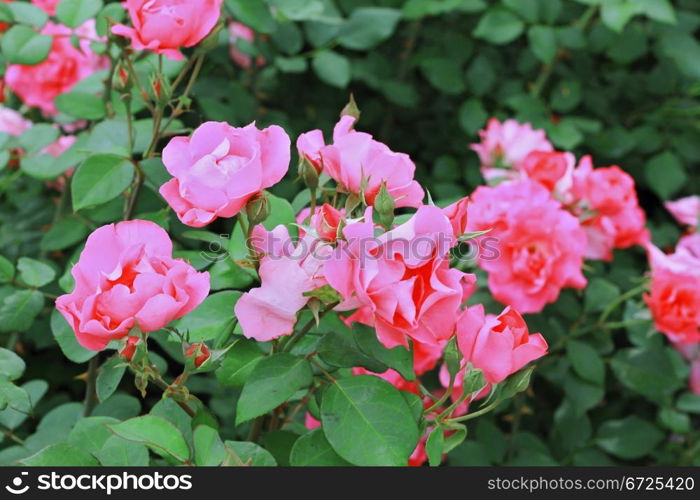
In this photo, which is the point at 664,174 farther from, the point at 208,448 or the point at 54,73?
the point at 208,448

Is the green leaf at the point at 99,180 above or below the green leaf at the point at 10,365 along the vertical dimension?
above

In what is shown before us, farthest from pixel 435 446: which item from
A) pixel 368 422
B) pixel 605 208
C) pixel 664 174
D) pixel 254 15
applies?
pixel 664 174

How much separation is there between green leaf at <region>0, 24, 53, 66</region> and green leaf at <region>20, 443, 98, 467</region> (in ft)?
2.41

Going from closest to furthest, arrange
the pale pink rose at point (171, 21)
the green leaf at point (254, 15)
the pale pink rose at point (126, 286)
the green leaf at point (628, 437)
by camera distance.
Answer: the pale pink rose at point (126, 286), the pale pink rose at point (171, 21), the green leaf at point (254, 15), the green leaf at point (628, 437)

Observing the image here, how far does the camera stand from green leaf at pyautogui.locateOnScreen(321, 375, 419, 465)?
78cm

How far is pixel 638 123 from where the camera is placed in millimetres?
2076

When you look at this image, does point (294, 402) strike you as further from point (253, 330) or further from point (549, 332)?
point (549, 332)

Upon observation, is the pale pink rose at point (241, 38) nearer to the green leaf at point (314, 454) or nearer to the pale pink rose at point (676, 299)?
the pale pink rose at point (676, 299)

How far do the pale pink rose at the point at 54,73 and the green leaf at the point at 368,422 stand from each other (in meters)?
0.92

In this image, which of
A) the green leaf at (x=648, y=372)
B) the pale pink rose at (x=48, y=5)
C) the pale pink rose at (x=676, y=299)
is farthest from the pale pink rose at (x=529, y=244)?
the pale pink rose at (x=48, y=5)

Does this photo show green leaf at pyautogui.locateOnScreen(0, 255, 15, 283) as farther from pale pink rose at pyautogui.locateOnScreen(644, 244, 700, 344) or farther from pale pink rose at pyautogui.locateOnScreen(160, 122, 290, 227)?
pale pink rose at pyautogui.locateOnScreen(644, 244, 700, 344)

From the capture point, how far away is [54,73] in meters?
1.51

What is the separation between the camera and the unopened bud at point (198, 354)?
0.77 metres

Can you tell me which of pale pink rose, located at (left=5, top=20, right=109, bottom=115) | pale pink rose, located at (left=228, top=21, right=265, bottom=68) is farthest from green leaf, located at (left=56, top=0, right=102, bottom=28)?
pale pink rose, located at (left=228, top=21, right=265, bottom=68)
